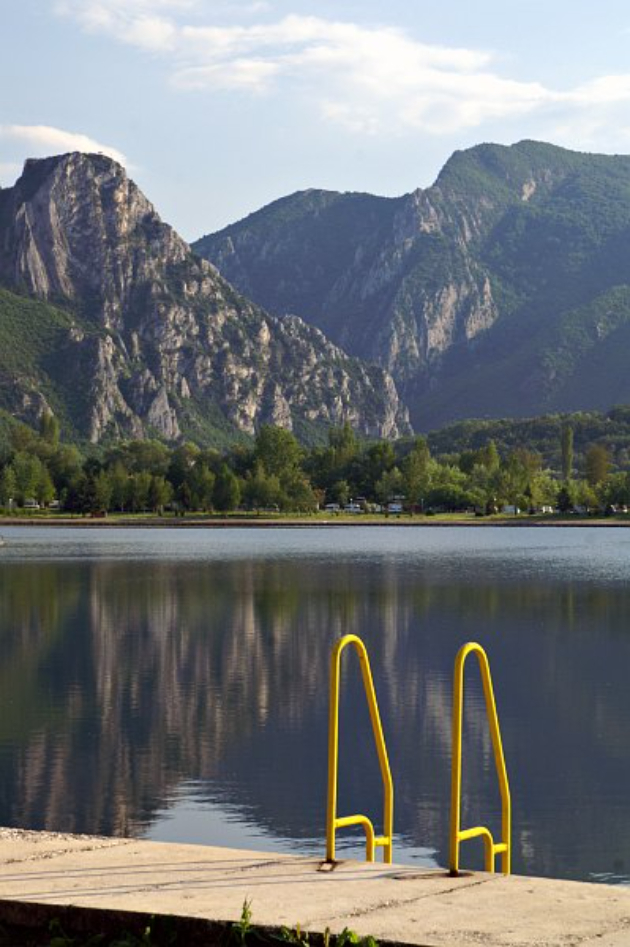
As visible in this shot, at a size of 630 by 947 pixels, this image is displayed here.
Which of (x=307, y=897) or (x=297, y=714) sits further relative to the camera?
(x=297, y=714)

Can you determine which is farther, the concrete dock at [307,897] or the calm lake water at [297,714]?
the calm lake water at [297,714]

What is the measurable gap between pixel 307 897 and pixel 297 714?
2083 cm

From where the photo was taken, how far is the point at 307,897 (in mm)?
10688

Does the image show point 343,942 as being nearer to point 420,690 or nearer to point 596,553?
point 420,690

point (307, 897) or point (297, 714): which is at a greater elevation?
point (307, 897)

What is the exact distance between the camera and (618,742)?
90.9ft

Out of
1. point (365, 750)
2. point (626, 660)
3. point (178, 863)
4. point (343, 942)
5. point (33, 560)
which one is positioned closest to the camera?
point (343, 942)

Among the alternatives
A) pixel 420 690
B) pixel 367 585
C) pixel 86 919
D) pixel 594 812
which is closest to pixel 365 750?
pixel 594 812

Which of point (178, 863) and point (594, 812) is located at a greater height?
point (178, 863)

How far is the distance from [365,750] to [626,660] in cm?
1660

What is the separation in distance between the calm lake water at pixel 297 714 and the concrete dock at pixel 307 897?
23.0 ft

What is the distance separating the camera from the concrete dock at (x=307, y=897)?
9758mm

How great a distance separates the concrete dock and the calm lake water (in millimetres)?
7000

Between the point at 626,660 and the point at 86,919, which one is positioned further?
the point at 626,660
